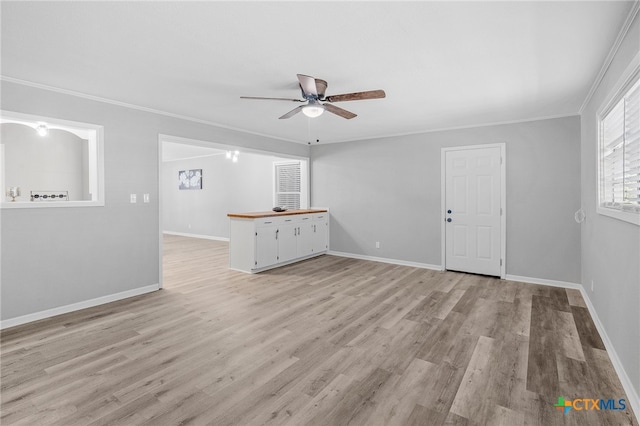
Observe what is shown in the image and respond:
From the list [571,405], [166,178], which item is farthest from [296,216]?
[166,178]

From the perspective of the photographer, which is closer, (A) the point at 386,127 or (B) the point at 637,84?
(B) the point at 637,84

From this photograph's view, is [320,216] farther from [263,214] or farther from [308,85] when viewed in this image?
[308,85]

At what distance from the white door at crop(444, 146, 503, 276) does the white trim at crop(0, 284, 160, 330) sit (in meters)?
4.69

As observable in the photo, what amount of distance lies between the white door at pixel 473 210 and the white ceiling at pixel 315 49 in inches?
52.0

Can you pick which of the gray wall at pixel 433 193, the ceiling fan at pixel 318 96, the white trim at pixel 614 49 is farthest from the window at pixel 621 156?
the ceiling fan at pixel 318 96

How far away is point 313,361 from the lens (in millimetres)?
2496

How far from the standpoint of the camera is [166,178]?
10539 mm

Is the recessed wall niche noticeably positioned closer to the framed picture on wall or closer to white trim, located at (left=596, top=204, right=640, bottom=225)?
the framed picture on wall

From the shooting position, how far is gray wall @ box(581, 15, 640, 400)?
1997 millimetres

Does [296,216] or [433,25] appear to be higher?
[433,25]

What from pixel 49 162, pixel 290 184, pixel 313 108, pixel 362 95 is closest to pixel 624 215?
pixel 362 95

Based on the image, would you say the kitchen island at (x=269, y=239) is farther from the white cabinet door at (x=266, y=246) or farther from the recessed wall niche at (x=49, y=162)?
the recessed wall niche at (x=49, y=162)

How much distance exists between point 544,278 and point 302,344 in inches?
154

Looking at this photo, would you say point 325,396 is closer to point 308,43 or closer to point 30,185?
point 308,43
